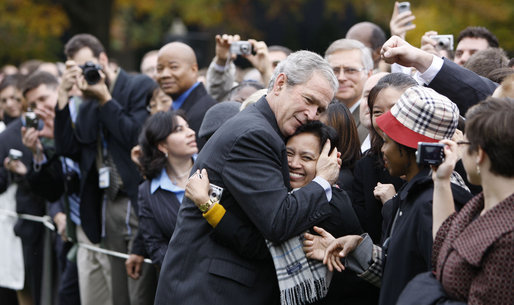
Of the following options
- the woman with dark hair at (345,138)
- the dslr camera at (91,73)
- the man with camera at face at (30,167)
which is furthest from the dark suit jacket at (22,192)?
the woman with dark hair at (345,138)

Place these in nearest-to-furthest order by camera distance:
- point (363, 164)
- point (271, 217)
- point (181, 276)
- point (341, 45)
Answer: point (271, 217) < point (181, 276) < point (363, 164) < point (341, 45)

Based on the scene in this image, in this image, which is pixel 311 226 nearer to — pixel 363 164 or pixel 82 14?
pixel 363 164

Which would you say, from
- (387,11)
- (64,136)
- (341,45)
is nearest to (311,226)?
(341,45)

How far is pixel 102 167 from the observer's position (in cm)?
671

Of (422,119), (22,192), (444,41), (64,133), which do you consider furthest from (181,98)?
(422,119)

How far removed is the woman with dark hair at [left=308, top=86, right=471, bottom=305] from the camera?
342 cm

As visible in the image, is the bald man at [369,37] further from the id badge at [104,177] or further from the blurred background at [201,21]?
the blurred background at [201,21]

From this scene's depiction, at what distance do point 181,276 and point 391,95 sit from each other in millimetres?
1451

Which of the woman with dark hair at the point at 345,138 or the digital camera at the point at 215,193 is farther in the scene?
the woman with dark hair at the point at 345,138

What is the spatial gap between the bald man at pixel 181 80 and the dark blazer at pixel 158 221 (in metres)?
0.97

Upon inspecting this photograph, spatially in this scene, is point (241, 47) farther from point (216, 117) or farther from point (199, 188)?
point (199, 188)

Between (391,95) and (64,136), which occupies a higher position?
(391,95)

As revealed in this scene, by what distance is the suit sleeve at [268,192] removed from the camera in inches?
147

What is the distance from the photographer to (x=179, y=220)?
13.8 feet
